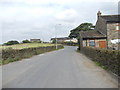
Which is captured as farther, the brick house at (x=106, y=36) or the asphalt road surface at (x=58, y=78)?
the brick house at (x=106, y=36)

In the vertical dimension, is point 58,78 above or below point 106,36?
below

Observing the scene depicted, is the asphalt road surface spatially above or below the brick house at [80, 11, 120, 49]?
below

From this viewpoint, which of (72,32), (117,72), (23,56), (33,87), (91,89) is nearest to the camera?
(91,89)

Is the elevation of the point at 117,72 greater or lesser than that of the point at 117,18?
lesser

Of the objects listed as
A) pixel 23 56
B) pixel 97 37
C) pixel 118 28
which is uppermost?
pixel 118 28

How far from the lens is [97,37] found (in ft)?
103

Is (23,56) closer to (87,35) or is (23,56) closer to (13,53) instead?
(13,53)

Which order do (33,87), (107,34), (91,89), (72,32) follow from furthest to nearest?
(72,32), (107,34), (33,87), (91,89)

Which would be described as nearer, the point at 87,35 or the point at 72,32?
the point at 87,35

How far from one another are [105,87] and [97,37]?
2704 centimetres

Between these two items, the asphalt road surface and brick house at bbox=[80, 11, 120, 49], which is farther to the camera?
brick house at bbox=[80, 11, 120, 49]

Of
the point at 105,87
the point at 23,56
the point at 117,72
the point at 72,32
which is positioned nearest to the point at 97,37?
the point at 23,56

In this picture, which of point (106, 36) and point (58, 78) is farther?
point (106, 36)

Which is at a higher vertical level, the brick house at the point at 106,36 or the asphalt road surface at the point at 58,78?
the brick house at the point at 106,36
